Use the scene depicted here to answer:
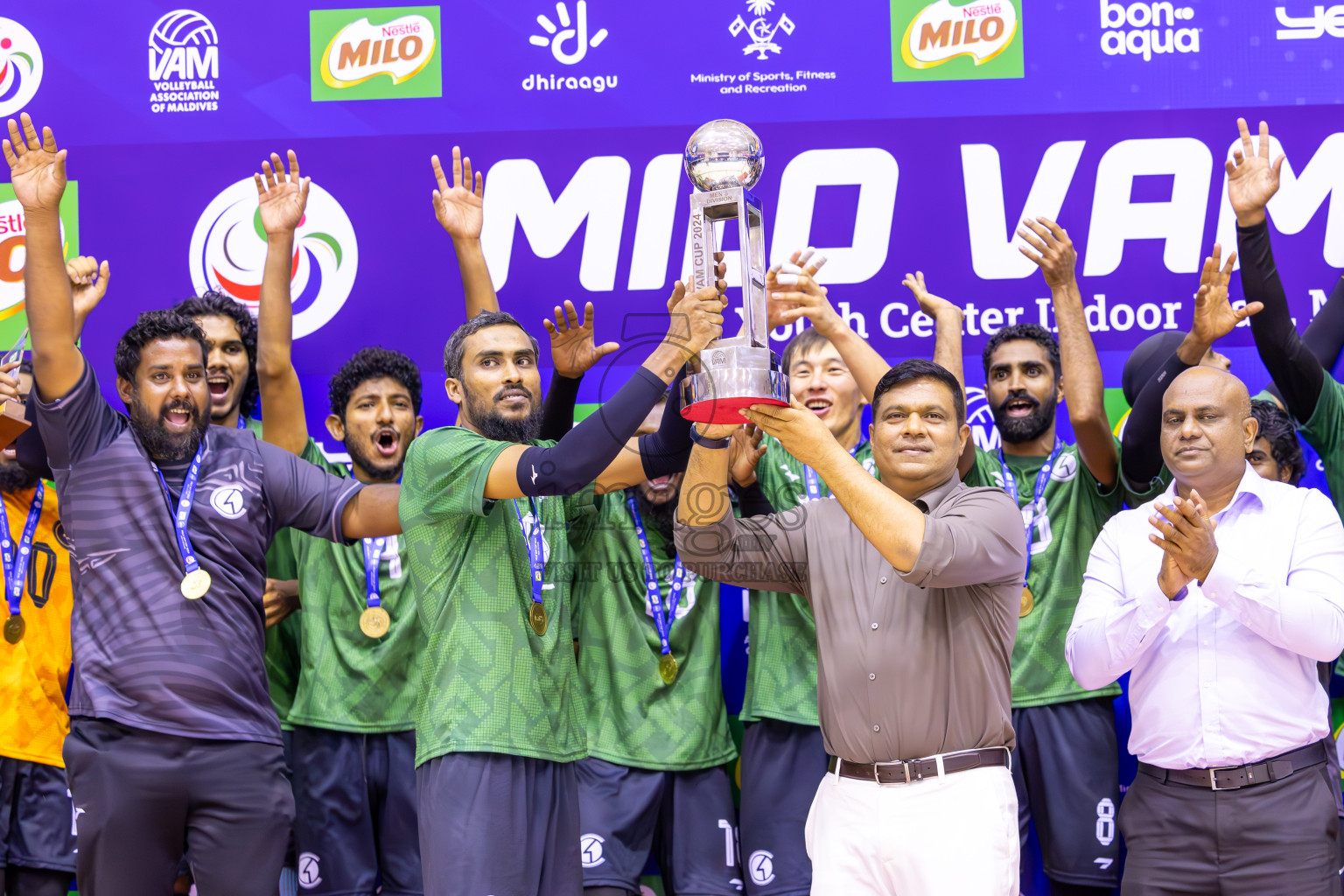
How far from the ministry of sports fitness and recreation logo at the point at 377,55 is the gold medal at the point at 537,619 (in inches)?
101

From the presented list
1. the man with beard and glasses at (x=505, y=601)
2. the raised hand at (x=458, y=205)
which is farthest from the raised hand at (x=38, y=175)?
the raised hand at (x=458, y=205)

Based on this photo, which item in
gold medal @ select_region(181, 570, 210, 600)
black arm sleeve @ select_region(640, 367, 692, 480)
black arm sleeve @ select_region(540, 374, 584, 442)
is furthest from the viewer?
black arm sleeve @ select_region(540, 374, 584, 442)

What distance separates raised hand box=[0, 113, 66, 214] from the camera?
11.0ft

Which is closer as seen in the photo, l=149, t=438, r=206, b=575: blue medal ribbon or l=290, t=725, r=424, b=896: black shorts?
l=149, t=438, r=206, b=575: blue medal ribbon

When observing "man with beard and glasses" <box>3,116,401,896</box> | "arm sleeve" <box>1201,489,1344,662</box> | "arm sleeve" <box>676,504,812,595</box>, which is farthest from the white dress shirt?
"man with beard and glasses" <box>3,116,401,896</box>

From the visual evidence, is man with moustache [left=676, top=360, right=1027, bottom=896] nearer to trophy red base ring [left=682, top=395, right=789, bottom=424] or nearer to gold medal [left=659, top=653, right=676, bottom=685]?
trophy red base ring [left=682, top=395, right=789, bottom=424]

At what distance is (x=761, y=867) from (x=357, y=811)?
4.44ft

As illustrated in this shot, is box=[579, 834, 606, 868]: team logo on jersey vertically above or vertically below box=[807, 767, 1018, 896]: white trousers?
below

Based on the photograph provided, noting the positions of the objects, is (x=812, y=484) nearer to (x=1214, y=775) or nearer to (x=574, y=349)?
(x=574, y=349)

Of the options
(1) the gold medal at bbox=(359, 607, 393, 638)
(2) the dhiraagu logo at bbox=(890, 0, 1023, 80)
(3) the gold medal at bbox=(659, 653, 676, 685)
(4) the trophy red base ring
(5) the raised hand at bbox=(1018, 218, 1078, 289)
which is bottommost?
(3) the gold medal at bbox=(659, 653, 676, 685)

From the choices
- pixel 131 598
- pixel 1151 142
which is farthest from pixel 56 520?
pixel 1151 142

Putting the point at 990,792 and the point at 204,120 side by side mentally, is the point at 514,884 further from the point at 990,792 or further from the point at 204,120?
the point at 204,120

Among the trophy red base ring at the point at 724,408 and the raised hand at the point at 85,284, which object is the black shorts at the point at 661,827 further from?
the raised hand at the point at 85,284

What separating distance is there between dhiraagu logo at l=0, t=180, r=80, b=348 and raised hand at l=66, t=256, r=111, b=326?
113cm
